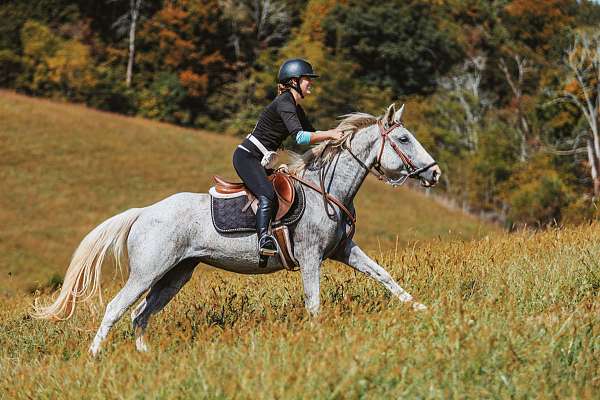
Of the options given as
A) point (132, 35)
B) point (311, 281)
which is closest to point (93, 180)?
point (132, 35)

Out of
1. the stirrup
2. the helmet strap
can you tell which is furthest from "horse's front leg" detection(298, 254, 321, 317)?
the helmet strap

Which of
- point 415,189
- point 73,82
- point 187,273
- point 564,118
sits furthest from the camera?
point 73,82

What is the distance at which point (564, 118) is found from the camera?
52.8 meters

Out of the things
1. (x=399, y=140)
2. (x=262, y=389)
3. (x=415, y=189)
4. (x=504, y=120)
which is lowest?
(x=415, y=189)

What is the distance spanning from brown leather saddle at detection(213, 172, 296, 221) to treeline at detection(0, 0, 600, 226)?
4684cm

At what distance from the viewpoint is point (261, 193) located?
712 centimetres

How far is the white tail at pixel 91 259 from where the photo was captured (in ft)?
24.4

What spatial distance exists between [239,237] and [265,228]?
0.33 m

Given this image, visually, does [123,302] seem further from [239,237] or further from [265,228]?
[265,228]

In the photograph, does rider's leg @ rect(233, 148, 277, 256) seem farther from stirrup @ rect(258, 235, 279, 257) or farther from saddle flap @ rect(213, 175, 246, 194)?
saddle flap @ rect(213, 175, 246, 194)

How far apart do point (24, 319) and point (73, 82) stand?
56879 mm

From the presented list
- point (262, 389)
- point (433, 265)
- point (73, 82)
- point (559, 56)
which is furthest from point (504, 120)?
point (262, 389)

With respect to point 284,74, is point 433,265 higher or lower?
lower

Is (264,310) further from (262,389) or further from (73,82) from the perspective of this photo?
(73,82)
